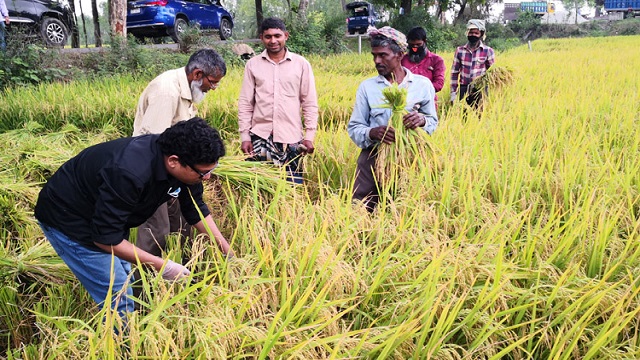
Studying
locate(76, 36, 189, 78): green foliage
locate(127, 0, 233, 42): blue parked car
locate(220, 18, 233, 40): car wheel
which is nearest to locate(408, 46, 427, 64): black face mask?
locate(76, 36, 189, 78): green foliage

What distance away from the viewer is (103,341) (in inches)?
46.7

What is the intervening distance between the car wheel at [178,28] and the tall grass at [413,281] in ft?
25.0

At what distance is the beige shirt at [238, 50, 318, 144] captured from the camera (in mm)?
2881

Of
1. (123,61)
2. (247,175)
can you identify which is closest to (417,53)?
(247,175)

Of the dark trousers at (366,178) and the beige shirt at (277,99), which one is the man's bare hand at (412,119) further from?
the beige shirt at (277,99)

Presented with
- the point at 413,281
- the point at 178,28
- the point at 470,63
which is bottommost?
the point at 413,281

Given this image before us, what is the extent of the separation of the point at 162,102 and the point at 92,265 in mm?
898

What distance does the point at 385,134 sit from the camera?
7.73 feet

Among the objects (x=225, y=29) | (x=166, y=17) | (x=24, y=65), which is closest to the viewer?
(x=24, y=65)

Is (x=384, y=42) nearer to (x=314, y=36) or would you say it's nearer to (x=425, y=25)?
(x=314, y=36)

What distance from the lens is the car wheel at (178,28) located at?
9.94m

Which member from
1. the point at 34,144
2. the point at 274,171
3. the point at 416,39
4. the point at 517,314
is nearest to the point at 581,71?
the point at 416,39

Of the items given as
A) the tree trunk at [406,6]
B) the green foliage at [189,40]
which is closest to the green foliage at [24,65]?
the green foliage at [189,40]

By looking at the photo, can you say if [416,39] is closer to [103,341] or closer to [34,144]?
[34,144]
